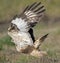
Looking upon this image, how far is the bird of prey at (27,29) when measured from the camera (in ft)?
30.7

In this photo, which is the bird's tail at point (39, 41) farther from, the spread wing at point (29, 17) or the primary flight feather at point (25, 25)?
the spread wing at point (29, 17)

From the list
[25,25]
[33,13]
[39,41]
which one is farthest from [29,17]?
[39,41]

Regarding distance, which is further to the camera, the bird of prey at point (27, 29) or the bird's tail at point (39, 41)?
the bird's tail at point (39, 41)

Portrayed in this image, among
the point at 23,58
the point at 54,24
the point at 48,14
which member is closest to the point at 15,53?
the point at 23,58

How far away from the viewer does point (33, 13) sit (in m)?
9.57

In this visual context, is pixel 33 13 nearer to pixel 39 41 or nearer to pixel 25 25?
pixel 25 25

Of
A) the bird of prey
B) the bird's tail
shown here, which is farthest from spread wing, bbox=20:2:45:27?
the bird's tail

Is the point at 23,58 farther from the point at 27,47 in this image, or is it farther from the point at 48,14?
the point at 48,14

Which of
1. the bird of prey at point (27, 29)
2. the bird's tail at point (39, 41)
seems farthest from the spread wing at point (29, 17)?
the bird's tail at point (39, 41)

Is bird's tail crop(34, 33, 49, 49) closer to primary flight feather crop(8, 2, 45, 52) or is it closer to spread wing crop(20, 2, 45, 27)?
primary flight feather crop(8, 2, 45, 52)

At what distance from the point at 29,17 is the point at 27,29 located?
33cm

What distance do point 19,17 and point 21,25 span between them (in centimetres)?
18

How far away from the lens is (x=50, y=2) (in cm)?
2425

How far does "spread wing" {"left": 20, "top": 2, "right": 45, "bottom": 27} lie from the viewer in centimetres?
948
